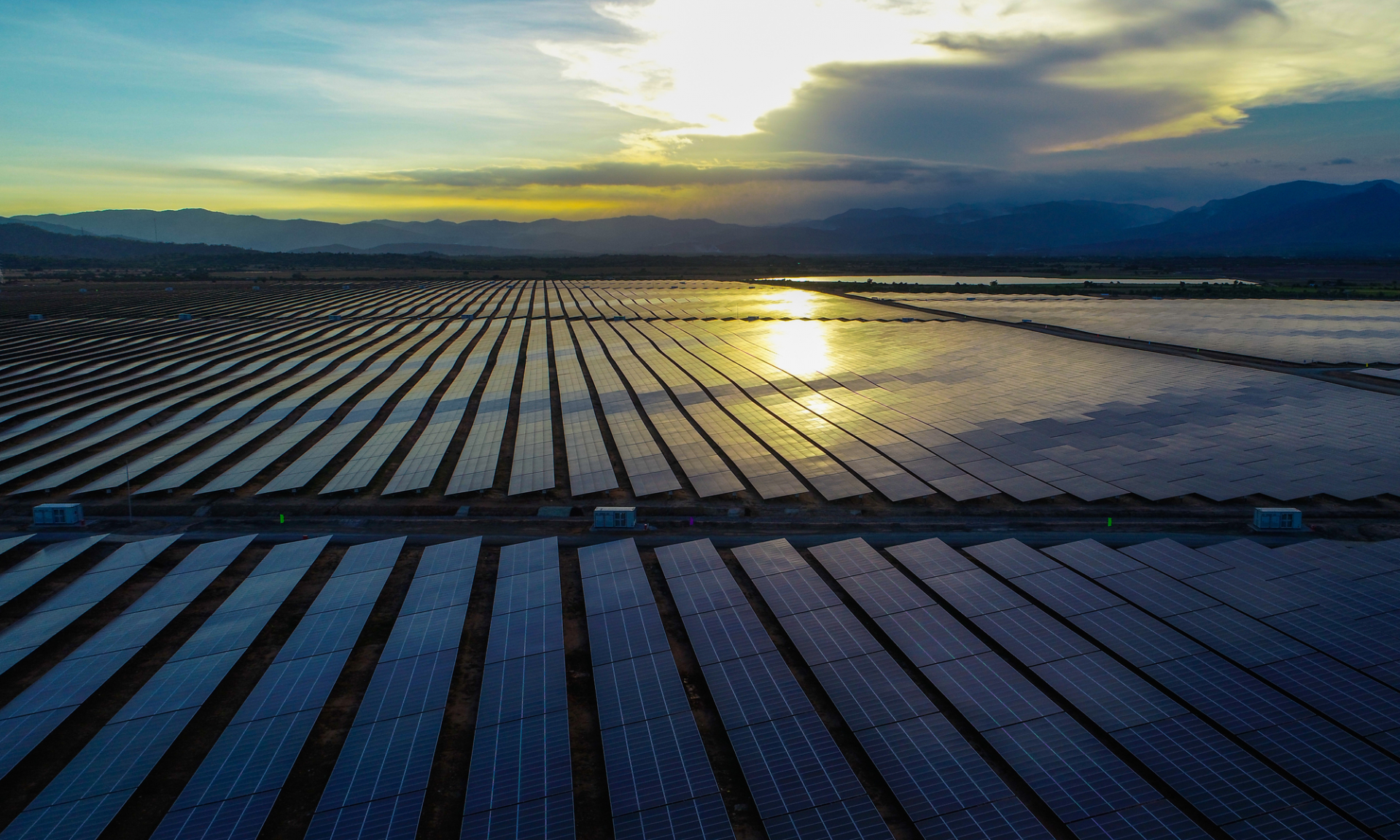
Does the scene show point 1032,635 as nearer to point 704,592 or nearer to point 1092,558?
point 1092,558

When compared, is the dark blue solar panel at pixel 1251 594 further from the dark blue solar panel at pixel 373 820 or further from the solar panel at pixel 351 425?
the solar panel at pixel 351 425

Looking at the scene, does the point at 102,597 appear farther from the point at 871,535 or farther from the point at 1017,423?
the point at 1017,423

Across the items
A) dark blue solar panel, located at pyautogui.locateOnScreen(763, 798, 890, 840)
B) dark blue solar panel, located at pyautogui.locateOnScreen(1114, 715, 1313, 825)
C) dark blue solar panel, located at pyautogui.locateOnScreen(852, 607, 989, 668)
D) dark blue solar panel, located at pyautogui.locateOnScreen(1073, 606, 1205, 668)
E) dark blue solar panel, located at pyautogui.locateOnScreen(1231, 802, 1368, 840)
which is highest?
dark blue solar panel, located at pyautogui.locateOnScreen(1073, 606, 1205, 668)

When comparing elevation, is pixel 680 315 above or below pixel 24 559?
above

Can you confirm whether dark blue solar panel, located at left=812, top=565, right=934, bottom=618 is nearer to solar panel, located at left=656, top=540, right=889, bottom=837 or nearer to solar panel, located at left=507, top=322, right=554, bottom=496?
solar panel, located at left=656, top=540, right=889, bottom=837

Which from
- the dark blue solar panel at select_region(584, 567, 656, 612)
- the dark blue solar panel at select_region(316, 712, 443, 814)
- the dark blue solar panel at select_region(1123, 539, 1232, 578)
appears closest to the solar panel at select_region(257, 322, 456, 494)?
the dark blue solar panel at select_region(584, 567, 656, 612)

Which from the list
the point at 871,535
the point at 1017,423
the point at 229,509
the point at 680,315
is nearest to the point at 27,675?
the point at 229,509
